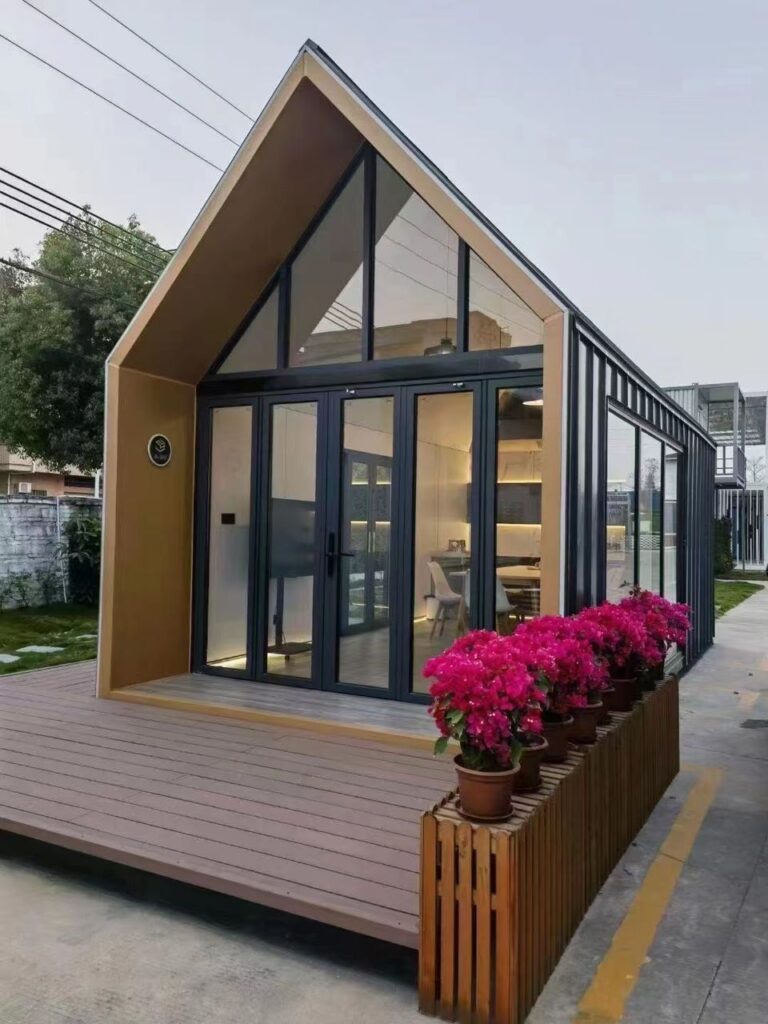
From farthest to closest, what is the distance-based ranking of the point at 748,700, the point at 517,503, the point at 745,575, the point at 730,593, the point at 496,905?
the point at 745,575 < the point at 730,593 < the point at 748,700 < the point at 517,503 < the point at 496,905

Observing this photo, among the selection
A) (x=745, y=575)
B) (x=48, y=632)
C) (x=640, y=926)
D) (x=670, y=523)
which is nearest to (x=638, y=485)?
(x=670, y=523)

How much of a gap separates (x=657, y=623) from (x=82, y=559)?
8951 millimetres

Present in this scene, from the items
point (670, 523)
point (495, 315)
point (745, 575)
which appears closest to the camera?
point (495, 315)

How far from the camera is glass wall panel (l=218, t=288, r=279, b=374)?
5.90 metres

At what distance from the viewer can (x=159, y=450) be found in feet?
19.2

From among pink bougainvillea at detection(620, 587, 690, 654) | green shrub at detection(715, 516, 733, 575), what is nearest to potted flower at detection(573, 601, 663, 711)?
pink bougainvillea at detection(620, 587, 690, 654)

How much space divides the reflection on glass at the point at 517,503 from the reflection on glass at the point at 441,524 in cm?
21

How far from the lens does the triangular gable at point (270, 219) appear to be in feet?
14.7

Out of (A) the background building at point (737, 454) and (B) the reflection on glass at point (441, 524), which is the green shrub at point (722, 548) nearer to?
(A) the background building at point (737, 454)

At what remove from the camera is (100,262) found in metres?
14.0

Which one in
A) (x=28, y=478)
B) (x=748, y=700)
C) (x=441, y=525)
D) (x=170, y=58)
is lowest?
(x=748, y=700)

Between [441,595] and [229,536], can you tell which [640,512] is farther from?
[229,536]

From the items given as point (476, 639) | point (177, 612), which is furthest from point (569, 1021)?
A: point (177, 612)

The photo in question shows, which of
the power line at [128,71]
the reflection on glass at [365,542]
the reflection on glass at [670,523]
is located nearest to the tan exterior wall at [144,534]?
the reflection on glass at [365,542]
